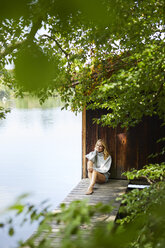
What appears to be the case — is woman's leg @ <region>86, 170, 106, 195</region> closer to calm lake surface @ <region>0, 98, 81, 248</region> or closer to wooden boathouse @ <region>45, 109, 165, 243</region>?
wooden boathouse @ <region>45, 109, 165, 243</region>

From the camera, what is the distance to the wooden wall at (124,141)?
22.8 ft

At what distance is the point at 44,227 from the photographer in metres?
0.83

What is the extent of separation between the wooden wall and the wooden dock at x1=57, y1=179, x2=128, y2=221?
473 mm

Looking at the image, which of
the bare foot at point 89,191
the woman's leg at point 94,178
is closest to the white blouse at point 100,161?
the woman's leg at point 94,178

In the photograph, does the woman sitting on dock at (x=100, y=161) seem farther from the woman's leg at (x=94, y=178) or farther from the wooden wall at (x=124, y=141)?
the wooden wall at (x=124, y=141)

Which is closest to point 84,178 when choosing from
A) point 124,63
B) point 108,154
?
point 108,154

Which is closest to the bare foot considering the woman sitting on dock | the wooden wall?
the woman sitting on dock

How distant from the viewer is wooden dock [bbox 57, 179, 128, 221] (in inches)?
223

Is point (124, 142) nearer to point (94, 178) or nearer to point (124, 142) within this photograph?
point (124, 142)

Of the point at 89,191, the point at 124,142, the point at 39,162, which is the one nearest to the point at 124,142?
the point at 124,142

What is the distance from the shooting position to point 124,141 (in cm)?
711

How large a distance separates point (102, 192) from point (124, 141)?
57.8 inches

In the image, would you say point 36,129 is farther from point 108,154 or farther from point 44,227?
point 44,227

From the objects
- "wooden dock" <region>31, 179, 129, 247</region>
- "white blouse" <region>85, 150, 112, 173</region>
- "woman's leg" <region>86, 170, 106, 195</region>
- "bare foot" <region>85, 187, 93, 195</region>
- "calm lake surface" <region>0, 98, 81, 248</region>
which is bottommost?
"calm lake surface" <region>0, 98, 81, 248</region>
